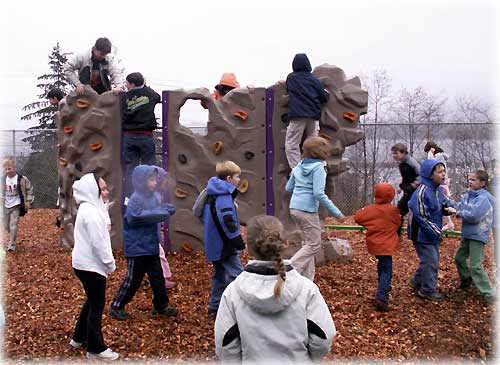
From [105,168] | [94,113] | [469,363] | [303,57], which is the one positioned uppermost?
[303,57]

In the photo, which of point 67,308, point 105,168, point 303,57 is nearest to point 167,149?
point 105,168

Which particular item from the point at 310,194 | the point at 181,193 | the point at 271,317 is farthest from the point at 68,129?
the point at 271,317

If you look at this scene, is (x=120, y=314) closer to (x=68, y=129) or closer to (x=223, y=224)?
(x=223, y=224)

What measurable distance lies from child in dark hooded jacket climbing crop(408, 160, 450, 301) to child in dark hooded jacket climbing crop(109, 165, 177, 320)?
2504mm

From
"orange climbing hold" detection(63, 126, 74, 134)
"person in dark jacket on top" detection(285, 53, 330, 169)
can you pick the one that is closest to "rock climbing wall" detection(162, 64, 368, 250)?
"person in dark jacket on top" detection(285, 53, 330, 169)

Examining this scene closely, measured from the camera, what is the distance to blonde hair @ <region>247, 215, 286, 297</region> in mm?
2697

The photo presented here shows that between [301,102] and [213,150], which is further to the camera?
[213,150]

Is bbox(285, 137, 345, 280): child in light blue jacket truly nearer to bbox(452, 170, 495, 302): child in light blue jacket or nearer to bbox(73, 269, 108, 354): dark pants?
bbox(452, 170, 495, 302): child in light blue jacket

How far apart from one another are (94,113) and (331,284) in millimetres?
3920

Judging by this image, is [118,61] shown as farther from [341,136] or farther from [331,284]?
[331,284]

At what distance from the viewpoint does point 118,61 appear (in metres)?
7.61

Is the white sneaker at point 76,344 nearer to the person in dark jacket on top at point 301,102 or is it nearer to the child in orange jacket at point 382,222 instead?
the child in orange jacket at point 382,222

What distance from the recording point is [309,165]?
17.3 feet

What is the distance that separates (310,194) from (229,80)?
3.07 m
